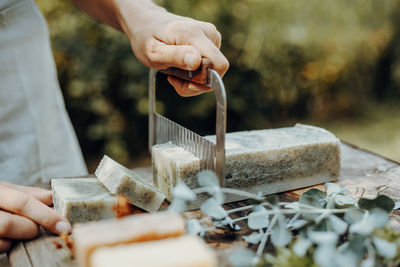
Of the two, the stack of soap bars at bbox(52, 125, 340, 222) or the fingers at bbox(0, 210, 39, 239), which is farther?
the stack of soap bars at bbox(52, 125, 340, 222)

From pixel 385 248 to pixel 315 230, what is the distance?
0.71 ft

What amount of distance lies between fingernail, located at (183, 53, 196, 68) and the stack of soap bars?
35cm

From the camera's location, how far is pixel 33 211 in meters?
1.35

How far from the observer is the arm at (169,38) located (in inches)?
63.6

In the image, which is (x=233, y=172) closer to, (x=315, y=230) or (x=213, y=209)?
(x=213, y=209)

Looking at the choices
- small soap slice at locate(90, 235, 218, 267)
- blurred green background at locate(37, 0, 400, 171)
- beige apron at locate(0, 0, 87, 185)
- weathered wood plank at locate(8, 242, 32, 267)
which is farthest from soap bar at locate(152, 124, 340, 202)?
blurred green background at locate(37, 0, 400, 171)

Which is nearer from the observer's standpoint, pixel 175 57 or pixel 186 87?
pixel 175 57

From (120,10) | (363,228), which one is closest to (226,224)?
(363,228)

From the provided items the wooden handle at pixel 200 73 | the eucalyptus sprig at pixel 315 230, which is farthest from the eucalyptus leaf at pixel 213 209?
the wooden handle at pixel 200 73

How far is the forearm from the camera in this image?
200 centimetres

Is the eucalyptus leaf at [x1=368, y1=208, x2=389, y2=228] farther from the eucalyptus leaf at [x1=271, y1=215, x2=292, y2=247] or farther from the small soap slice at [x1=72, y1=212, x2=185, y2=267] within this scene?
the small soap slice at [x1=72, y1=212, x2=185, y2=267]

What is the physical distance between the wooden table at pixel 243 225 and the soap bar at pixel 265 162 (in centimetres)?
7

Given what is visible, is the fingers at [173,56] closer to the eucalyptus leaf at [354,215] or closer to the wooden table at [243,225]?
the wooden table at [243,225]

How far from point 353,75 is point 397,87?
95 cm
